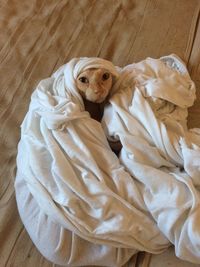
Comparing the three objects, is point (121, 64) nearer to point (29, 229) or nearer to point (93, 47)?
point (93, 47)

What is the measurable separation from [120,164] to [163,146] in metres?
0.10

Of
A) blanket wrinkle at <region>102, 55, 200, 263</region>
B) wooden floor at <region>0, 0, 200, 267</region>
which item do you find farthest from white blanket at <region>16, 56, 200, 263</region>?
wooden floor at <region>0, 0, 200, 267</region>

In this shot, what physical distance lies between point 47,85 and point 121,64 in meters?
0.33

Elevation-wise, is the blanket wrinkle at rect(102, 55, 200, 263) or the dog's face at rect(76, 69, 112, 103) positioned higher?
the dog's face at rect(76, 69, 112, 103)

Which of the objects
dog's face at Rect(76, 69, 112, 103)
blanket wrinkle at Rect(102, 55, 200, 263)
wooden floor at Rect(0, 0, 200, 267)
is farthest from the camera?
wooden floor at Rect(0, 0, 200, 267)

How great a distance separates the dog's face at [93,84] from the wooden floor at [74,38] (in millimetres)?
258

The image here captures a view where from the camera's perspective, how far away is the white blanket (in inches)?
26.8

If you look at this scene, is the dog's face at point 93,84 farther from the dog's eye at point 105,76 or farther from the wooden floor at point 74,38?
the wooden floor at point 74,38

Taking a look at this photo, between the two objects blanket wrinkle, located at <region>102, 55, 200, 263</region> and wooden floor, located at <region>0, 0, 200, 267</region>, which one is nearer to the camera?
blanket wrinkle, located at <region>102, 55, 200, 263</region>

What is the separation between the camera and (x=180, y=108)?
86cm

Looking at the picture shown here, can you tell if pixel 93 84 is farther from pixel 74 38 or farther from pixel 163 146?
pixel 74 38

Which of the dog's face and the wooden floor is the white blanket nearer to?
the dog's face

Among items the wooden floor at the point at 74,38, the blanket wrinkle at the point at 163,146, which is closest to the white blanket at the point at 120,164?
the blanket wrinkle at the point at 163,146

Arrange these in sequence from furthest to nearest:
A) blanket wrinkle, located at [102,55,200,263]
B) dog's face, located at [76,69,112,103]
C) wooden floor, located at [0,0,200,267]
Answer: wooden floor, located at [0,0,200,267], dog's face, located at [76,69,112,103], blanket wrinkle, located at [102,55,200,263]
